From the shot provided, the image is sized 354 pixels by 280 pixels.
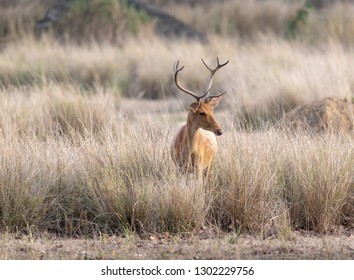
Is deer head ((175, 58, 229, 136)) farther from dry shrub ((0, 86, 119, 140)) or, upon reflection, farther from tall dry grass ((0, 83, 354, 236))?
dry shrub ((0, 86, 119, 140))

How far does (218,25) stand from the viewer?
26.0 meters

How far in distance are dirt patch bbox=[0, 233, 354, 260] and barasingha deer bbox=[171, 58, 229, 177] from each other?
93 centimetres

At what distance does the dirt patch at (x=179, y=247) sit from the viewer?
7.81 m

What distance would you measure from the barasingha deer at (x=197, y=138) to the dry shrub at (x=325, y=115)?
219cm

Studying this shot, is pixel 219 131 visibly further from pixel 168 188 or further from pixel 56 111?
pixel 56 111

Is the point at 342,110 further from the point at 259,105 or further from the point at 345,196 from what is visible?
the point at 345,196

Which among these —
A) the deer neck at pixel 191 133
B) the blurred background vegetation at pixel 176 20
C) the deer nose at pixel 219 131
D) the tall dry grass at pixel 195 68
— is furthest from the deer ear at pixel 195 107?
the blurred background vegetation at pixel 176 20

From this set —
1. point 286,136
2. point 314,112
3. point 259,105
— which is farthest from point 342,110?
point 286,136

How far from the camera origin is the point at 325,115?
11680mm

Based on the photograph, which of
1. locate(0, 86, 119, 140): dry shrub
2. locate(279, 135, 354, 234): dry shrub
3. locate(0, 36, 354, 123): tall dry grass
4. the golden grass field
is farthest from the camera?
locate(0, 36, 354, 123): tall dry grass

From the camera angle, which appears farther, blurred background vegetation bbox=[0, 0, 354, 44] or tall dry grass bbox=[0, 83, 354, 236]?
blurred background vegetation bbox=[0, 0, 354, 44]

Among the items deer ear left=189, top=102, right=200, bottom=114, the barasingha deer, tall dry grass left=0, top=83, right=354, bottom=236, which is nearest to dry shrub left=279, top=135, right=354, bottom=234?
tall dry grass left=0, top=83, right=354, bottom=236

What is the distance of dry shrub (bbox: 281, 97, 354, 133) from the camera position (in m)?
11.3

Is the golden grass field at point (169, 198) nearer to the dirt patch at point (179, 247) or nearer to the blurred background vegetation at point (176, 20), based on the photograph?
the dirt patch at point (179, 247)
